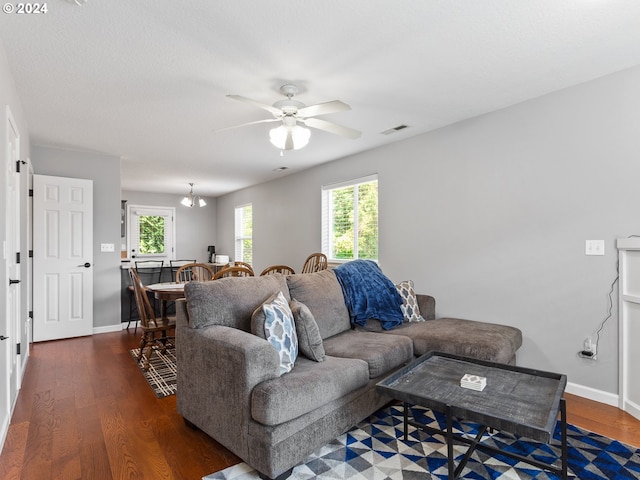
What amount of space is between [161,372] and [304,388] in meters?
2.13

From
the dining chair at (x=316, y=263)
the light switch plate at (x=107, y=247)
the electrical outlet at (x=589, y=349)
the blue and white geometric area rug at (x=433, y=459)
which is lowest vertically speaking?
the blue and white geometric area rug at (x=433, y=459)

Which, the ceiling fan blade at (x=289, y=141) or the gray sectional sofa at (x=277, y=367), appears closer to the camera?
the gray sectional sofa at (x=277, y=367)

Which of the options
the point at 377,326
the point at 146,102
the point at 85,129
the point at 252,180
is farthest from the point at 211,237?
the point at 377,326

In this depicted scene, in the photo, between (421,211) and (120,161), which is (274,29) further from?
(120,161)

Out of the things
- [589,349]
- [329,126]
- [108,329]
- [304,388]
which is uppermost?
[329,126]

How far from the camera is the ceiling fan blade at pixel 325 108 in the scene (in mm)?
2502

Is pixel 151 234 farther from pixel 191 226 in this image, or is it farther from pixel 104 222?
pixel 104 222

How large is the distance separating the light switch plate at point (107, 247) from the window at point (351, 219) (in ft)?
9.85

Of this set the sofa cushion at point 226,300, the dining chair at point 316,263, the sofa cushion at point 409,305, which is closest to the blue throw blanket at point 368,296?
the sofa cushion at point 409,305

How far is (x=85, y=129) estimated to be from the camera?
3930mm

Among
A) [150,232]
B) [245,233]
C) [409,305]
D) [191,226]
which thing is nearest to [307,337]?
[409,305]

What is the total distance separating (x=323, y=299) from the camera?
9.77 ft

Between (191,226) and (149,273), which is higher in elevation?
(191,226)

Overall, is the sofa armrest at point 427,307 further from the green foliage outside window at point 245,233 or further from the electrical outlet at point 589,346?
the green foliage outside window at point 245,233
